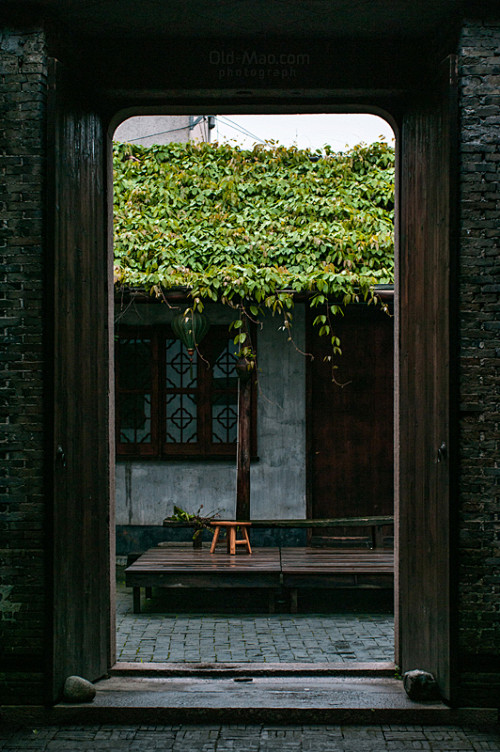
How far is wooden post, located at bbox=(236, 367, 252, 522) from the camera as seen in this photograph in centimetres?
901

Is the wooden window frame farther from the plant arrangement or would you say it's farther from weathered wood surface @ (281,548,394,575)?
weathered wood surface @ (281,548,394,575)

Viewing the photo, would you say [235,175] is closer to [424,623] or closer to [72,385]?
[72,385]

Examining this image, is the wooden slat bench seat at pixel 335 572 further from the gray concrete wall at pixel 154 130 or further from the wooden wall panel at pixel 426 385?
the gray concrete wall at pixel 154 130

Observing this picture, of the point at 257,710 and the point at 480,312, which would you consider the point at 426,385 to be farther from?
the point at 257,710

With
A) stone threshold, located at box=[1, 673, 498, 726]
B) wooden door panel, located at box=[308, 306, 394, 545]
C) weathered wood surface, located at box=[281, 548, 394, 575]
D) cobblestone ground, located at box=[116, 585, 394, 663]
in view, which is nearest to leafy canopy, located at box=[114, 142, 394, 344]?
wooden door panel, located at box=[308, 306, 394, 545]

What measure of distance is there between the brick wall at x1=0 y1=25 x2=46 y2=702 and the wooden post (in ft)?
14.2

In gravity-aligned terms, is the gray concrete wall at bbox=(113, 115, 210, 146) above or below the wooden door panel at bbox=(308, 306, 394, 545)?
above

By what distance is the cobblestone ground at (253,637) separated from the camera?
6.46 metres

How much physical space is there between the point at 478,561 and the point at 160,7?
406 cm

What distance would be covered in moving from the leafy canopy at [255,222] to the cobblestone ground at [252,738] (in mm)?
5106

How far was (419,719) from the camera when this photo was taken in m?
4.71

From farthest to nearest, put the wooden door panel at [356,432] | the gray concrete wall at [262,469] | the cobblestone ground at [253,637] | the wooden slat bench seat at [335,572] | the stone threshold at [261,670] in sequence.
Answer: the wooden door panel at [356,432], the gray concrete wall at [262,469], the wooden slat bench seat at [335,572], the cobblestone ground at [253,637], the stone threshold at [261,670]

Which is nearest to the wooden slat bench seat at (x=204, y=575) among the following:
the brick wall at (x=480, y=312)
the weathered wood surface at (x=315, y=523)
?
the weathered wood surface at (x=315, y=523)

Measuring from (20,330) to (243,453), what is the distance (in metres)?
4.62
